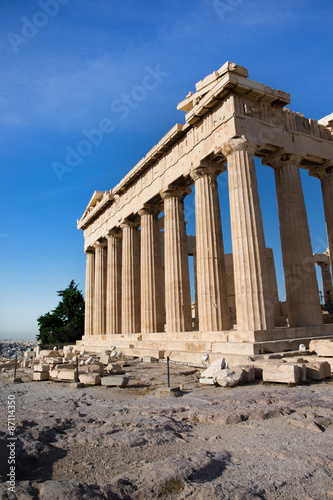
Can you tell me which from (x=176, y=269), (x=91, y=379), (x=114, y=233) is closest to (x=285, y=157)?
(x=176, y=269)

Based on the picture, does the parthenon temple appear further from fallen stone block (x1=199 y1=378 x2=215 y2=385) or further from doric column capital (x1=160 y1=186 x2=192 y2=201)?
fallen stone block (x1=199 y1=378 x2=215 y2=385)

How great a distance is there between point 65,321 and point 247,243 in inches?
1250

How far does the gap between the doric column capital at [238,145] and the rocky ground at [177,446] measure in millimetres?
9398

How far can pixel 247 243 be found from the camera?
13.3m

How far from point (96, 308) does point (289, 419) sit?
25.0 m

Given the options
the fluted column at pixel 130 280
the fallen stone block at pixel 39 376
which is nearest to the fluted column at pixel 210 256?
the fallen stone block at pixel 39 376

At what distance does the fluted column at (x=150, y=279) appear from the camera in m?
20.7

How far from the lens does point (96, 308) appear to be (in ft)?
95.5

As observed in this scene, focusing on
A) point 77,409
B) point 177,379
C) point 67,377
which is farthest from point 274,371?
point 67,377

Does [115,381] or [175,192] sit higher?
[175,192]

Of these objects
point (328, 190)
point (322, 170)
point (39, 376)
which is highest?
point (322, 170)

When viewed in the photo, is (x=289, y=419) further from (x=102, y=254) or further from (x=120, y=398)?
(x=102, y=254)

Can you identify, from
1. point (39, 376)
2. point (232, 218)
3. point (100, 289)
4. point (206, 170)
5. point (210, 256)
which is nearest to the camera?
point (39, 376)

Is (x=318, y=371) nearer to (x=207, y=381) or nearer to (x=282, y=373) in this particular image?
(x=282, y=373)
